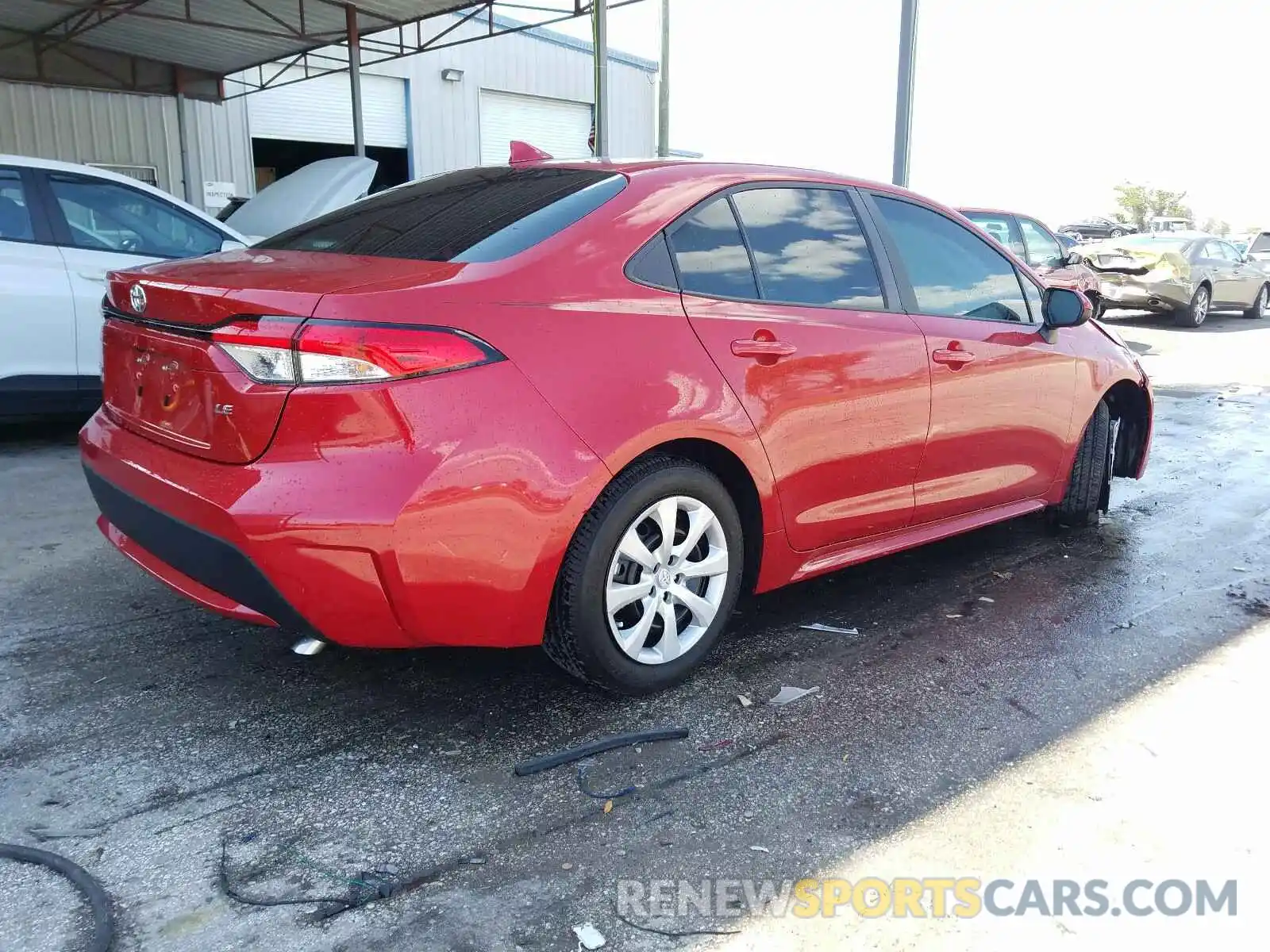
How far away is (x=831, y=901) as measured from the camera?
2.25 m

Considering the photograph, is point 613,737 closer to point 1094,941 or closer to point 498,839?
point 498,839

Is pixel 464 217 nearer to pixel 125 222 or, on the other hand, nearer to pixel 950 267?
pixel 950 267

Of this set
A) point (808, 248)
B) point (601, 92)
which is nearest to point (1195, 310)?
point (601, 92)

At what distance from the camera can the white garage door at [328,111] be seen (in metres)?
18.5

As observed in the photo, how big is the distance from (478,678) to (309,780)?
711mm

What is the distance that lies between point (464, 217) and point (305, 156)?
19117 mm

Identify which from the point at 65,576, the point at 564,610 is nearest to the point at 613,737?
the point at 564,610

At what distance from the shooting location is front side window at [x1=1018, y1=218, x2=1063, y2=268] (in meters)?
11.3

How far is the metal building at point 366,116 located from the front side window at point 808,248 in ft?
41.3

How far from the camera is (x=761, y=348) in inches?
125

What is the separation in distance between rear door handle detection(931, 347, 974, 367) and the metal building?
12.6 meters

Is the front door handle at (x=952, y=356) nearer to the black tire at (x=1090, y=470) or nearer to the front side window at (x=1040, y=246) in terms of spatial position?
the black tire at (x=1090, y=470)

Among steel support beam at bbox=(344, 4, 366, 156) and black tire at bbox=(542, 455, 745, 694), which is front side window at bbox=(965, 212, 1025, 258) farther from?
black tire at bbox=(542, 455, 745, 694)

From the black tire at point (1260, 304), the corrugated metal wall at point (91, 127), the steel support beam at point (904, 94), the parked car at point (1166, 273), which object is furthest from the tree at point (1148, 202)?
the steel support beam at point (904, 94)
